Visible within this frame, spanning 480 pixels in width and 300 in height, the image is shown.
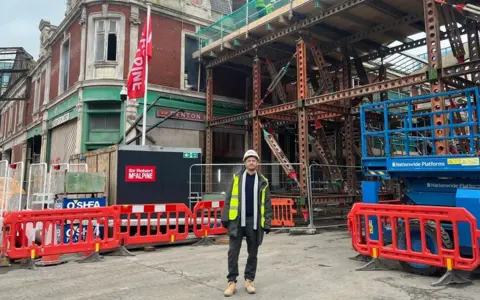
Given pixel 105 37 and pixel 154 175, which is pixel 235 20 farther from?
pixel 154 175

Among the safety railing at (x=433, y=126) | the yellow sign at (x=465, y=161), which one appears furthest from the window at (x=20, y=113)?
the yellow sign at (x=465, y=161)

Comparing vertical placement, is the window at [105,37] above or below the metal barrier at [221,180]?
above

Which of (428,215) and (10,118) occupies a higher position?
(10,118)

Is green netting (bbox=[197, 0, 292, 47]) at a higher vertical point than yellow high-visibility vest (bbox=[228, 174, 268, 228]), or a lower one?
higher

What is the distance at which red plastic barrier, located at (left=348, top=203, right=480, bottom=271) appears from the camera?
5262mm

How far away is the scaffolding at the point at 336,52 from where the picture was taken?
1023 cm

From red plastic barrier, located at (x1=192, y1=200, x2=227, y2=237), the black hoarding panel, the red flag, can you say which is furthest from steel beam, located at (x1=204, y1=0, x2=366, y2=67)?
red plastic barrier, located at (x1=192, y1=200, x2=227, y2=237)

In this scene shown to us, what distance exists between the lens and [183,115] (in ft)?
57.9

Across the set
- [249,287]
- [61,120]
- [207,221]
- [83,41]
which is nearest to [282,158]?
[207,221]

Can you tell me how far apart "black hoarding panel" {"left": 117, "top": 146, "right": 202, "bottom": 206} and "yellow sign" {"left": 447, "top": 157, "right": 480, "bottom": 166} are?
7350 mm

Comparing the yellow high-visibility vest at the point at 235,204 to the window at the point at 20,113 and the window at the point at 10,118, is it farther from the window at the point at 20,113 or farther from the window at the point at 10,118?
the window at the point at 10,118

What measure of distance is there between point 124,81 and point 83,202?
8.95 m

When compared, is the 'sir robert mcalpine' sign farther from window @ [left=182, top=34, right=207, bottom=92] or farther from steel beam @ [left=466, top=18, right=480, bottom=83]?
steel beam @ [left=466, top=18, right=480, bottom=83]

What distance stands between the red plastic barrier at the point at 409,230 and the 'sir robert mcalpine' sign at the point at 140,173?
236 inches
